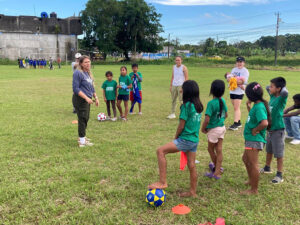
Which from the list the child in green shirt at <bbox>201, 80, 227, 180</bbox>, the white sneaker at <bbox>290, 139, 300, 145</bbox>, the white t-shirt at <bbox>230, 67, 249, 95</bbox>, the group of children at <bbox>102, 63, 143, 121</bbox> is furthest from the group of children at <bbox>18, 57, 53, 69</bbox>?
the child in green shirt at <bbox>201, 80, 227, 180</bbox>

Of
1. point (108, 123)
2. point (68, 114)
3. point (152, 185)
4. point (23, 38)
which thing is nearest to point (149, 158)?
point (152, 185)

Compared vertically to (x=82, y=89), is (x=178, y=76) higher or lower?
higher

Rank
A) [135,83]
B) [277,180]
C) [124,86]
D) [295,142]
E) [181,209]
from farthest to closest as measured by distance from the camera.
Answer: [135,83]
[124,86]
[295,142]
[277,180]
[181,209]

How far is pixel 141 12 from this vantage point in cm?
6109

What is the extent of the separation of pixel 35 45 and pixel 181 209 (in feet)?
194

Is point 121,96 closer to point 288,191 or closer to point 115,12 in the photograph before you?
point 288,191

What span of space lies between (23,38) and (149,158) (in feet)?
189

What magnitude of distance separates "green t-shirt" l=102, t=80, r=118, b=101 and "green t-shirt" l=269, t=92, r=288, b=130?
4.96 m

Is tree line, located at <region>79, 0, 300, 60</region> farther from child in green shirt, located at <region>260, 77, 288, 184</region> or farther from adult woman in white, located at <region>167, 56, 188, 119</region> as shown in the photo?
child in green shirt, located at <region>260, 77, 288, 184</region>

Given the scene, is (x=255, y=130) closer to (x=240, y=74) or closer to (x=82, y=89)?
(x=82, y=89)

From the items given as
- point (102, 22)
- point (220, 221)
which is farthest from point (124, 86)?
point (102, 22)

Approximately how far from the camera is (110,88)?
7.93 metres

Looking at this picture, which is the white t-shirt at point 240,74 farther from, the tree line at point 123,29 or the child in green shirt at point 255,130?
the tree line at point 123,29

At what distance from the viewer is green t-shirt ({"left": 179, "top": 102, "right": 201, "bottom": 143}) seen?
338 centimetres
